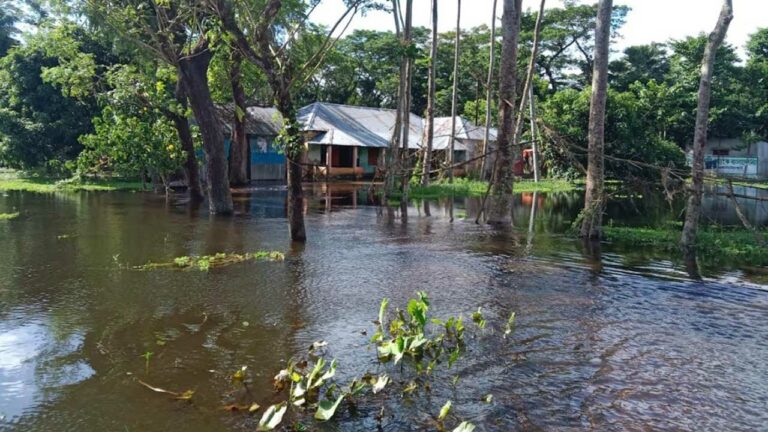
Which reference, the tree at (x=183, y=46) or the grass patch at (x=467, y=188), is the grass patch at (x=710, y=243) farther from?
the grass patch at (x=467, y=188)

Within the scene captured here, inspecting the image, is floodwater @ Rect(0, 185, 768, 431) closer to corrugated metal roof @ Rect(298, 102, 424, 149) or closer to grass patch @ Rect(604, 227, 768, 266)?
grass patch @ Rect(604, 227, 768, 266)

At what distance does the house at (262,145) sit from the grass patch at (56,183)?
18.9ft

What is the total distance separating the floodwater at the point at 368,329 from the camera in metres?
5.41

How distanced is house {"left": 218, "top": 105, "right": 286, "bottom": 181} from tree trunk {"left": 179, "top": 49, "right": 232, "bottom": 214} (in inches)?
531

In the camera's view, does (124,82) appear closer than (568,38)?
Yes

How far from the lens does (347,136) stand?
3475cm

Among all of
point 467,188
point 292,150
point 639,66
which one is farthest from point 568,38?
point 292,150

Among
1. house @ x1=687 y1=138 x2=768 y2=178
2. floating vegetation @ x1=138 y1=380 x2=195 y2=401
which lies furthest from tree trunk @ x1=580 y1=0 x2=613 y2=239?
house @ x1=687 y1=138 x2=768 y2=178

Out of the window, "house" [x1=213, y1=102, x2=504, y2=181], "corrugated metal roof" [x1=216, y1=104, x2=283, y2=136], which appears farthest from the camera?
the window

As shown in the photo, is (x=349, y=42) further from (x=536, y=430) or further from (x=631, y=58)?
(x=536, y=430)

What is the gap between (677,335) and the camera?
304 inches

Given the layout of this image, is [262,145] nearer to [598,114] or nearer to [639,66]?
[598,114]

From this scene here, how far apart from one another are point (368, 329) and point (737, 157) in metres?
43.9

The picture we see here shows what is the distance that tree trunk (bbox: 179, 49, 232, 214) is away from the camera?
17.8 metres
